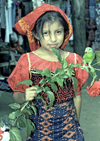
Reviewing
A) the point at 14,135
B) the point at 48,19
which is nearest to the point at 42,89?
the point at 14,135

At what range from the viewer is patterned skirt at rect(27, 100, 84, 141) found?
172cm

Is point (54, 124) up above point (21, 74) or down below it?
below

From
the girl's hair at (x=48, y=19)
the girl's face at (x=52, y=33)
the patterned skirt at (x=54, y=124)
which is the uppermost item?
the girl's hair at (x=48, y=19)

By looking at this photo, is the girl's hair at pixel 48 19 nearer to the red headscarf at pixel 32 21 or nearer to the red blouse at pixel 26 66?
the red headscarf at pixel 32 21

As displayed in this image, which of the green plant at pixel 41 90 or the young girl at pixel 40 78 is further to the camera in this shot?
the young girl at pixel 40 78

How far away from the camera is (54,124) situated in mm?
1719

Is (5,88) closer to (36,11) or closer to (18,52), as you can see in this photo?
(18,52)

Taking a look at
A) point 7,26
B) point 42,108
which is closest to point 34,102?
point 42,108

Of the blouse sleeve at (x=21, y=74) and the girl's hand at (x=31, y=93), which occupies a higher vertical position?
the blouse sleeve at (x=21, y=74)

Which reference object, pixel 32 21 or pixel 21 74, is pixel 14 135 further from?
pixel 32 21

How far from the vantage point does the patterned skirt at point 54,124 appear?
1716 millimetres

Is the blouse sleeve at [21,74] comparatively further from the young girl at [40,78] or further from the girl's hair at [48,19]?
the girl's hair at [48,19]

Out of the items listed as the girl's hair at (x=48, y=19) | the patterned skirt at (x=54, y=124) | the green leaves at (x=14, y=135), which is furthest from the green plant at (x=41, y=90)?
the girl's hair at (x=48, y=19)

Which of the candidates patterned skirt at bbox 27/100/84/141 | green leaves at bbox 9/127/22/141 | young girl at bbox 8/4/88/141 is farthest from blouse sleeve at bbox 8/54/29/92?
green leaves at bbox 9/127/22/141
